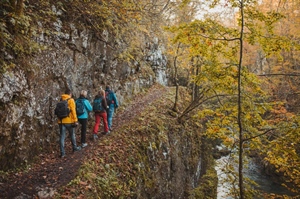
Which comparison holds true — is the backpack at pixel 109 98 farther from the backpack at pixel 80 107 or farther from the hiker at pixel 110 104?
the backpack at pixel 80 107

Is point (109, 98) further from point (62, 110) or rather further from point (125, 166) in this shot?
point (125, 166)

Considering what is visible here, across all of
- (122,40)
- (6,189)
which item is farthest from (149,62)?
(6,189)

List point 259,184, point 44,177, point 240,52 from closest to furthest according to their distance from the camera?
point 44,177 < point 240,52 < point 259,184

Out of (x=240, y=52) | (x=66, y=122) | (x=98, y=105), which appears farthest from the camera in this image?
(x=98, y=105)

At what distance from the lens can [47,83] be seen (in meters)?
7.90

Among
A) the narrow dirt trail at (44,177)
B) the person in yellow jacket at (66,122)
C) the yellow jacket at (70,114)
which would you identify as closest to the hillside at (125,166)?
the narrow dirt trail at (44,177)

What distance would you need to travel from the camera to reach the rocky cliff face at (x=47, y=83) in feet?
20.3

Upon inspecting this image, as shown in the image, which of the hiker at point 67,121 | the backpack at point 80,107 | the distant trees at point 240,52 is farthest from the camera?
the backpack at point 80,107

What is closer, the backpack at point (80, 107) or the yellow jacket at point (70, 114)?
the yellow jacket at point (70, 114)

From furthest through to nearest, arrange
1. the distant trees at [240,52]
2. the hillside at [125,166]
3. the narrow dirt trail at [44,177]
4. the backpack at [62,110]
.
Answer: the backpack at [62,110] → the distant trees at [240,52] → the hillside at [125,166] → the narrow dirt trail at [44,177]

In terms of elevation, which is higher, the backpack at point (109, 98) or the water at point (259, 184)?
the backpack at point (109, 98)

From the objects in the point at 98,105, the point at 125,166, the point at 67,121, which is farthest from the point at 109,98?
the point at 125,166

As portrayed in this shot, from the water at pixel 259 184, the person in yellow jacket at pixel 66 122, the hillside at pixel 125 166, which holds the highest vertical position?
the person in yellow jacket at pixel 66 122

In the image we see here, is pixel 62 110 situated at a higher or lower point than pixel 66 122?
higher
